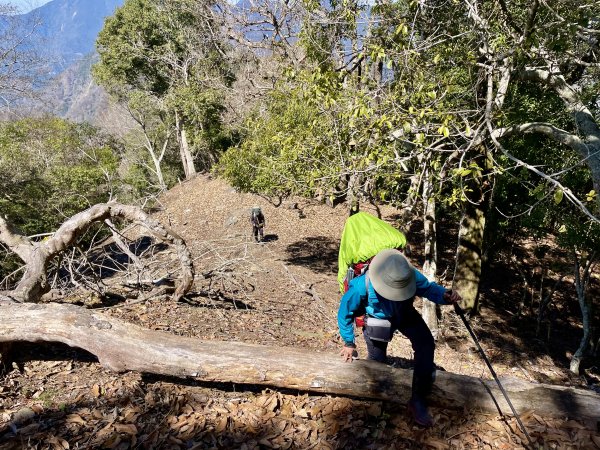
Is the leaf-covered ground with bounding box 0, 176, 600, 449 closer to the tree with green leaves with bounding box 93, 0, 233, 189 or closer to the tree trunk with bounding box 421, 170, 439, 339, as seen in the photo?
the tree trunk with bounding box 421, 170, 439, 339

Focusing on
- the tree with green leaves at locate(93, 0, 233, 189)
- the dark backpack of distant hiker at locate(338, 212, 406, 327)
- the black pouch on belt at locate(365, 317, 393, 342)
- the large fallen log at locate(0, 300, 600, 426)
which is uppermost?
the tree with green leaves at locate(93, 0, 233, 189)

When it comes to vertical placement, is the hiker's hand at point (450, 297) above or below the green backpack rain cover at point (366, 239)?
below

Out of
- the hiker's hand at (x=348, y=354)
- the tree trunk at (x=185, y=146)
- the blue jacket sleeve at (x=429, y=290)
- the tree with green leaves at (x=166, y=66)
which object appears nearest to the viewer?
the blue jacket sleeve at (x=429, y=290)

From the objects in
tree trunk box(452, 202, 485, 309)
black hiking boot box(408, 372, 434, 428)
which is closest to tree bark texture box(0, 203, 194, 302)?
black hiking boot box(408, 372, 434, 428)

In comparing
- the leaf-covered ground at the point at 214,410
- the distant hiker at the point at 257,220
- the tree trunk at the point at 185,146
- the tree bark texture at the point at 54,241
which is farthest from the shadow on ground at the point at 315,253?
the tree trunk at the point at 185,146

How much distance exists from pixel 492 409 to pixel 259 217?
1123cm

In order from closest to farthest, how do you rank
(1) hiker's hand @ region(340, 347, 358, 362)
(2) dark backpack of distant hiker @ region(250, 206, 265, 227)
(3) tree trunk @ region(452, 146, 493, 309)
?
(1) hiker's hand @ region(340, 347, 358, 362)
(3) tree trunk @ region(452, 146, 493, 309)
(2) dark backpack of distant hiker @ region(250, 206, 265, 227)

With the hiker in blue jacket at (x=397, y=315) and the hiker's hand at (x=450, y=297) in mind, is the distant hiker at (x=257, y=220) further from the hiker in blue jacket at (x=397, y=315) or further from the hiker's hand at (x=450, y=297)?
the hiker's hand at (x=450, y=297)

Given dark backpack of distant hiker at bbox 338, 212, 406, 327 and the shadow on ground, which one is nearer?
dark backpack of distant hiker at bbox 338, 212, 406, 327

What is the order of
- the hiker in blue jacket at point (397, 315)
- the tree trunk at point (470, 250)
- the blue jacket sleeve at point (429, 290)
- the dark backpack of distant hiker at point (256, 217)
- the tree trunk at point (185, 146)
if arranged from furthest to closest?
the tree trunk at point (185, 146), the dark backpack of distant hiker at point (256, 217), the tree trunk at point (470, 250), the blue jacket sleeve at point (429, 290), the hiker in blue jacket at point (397, 315)

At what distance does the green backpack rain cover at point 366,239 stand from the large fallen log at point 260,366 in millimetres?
908

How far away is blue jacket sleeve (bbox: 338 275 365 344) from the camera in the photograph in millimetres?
3025

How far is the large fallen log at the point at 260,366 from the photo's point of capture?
9.86 ft

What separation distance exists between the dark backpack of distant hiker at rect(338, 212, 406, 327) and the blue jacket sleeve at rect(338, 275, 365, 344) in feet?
0.28
